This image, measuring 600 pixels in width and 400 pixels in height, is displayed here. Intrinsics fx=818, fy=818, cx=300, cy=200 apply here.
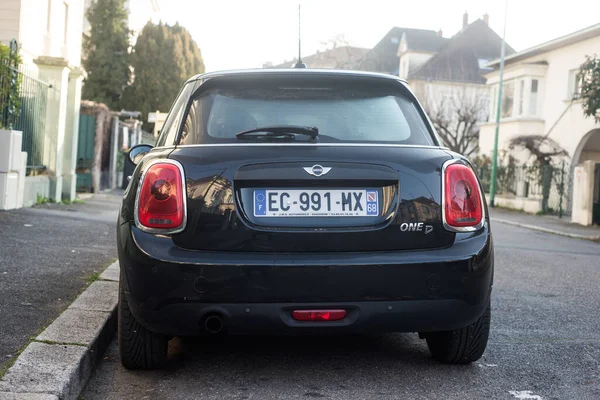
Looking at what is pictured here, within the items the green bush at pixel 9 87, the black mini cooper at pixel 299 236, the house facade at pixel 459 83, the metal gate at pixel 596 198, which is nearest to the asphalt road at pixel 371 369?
the black mini cooper at pixel 299 236

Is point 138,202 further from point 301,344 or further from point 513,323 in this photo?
point 513,323

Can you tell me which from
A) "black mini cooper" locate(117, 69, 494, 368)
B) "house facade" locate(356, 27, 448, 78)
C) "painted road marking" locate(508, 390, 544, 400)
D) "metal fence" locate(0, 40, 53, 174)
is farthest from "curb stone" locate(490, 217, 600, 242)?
"house facade" locate(356, 27, 448, 78)

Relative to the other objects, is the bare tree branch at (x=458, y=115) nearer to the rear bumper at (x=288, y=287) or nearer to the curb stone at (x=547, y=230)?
the curb stone at (x=547, y=230)

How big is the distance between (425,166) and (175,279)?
4.38ft

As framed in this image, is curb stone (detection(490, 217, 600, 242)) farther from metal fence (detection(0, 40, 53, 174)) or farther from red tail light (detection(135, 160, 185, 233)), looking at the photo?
red tail light (detection(135, 160, 185, 233))

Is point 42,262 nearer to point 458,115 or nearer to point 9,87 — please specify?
point 9,87

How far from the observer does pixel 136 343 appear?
4.23 metres

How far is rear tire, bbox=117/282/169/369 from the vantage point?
13.8 feet

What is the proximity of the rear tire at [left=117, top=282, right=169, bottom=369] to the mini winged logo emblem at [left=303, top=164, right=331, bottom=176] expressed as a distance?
1.15 meters

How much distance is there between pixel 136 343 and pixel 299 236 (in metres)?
1.09

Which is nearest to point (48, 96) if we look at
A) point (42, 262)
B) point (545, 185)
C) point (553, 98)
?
point (42, 262)

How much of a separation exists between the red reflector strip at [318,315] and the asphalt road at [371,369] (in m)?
0.38

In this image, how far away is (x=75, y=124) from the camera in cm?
1794

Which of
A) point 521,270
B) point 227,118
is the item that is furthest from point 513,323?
point 521,270
